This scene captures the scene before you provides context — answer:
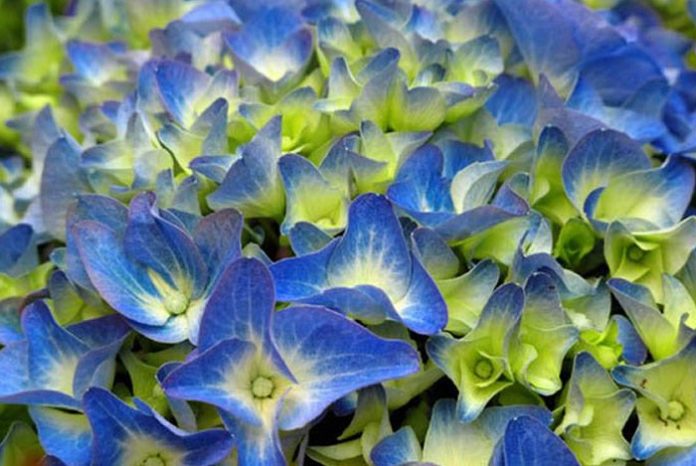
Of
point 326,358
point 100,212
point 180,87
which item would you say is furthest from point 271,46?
point 326,358

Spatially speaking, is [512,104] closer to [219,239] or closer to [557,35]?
[557,35]

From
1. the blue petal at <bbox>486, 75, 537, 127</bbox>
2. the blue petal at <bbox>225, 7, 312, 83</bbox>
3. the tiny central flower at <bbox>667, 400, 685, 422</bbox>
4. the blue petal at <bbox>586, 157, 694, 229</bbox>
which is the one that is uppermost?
the blue petal at <bbox>225, 7, 312, 83</bbox>

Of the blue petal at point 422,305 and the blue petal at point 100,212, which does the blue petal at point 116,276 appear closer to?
the blue petal at point 100,212

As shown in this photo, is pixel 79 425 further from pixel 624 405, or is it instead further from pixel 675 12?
pixel 675 12

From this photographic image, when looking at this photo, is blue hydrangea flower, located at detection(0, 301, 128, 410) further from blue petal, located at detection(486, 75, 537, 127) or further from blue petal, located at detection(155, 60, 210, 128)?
blue petal, located at detection(486, 75, 537, 127)

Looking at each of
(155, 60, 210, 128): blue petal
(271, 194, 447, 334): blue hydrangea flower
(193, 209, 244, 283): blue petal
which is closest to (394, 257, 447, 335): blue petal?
(271, 194, 447, 334): blue hydrangea flower

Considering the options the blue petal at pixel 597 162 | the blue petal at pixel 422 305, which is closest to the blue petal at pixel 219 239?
the blue petal at pixel 422 305
